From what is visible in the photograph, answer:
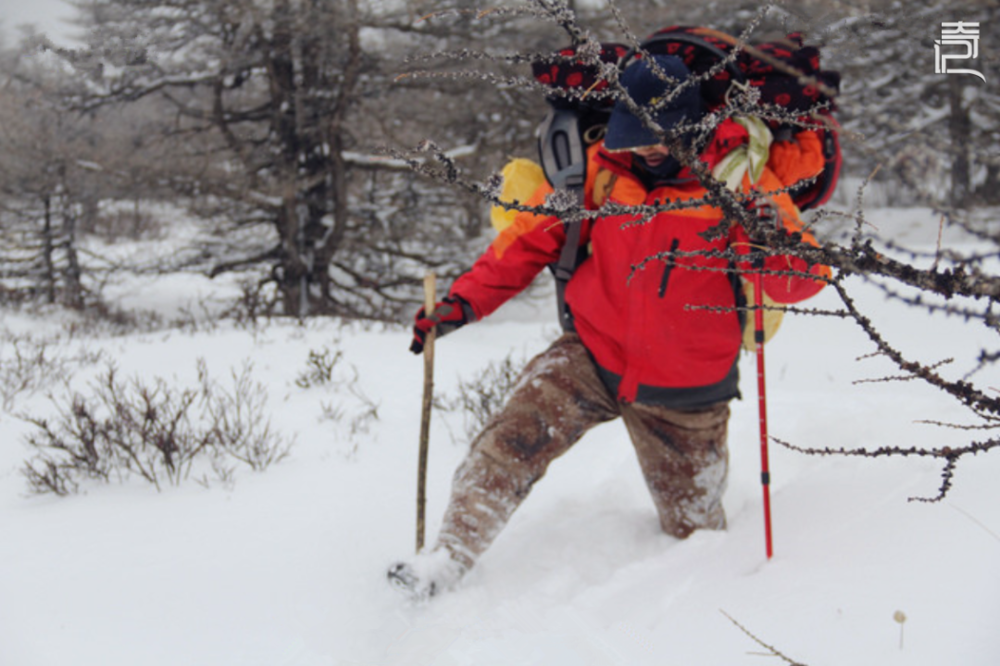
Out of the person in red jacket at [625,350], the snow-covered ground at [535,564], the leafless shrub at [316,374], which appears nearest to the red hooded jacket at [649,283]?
the person in red jacket at [625,350]

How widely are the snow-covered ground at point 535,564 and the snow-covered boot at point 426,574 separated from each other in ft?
0.20

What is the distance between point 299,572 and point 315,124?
9.29 m

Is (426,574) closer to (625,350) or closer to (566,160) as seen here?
(625,350)

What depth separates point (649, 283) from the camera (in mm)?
2393

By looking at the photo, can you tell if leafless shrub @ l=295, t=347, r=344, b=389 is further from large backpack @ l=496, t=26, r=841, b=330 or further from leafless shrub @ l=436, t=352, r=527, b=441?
large backpack @ l=496, t=26, r=841, b=330

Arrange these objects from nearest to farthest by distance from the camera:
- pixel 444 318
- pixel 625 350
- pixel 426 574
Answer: pixel 426 574 → pixel 625 350 → pixel 444 318

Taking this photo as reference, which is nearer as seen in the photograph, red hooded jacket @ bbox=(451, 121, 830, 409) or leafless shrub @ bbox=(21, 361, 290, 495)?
red hooded jacket @ bbox=(451, 121, 830, 409)

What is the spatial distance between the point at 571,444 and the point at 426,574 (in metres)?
0.72

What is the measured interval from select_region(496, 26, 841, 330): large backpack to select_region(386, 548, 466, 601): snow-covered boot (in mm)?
1158

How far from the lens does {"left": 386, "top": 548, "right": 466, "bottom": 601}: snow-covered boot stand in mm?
2248

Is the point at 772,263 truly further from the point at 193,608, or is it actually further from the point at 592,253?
the point at 193,608

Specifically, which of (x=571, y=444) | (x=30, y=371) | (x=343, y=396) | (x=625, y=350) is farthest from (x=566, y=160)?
(x=30, y=371)

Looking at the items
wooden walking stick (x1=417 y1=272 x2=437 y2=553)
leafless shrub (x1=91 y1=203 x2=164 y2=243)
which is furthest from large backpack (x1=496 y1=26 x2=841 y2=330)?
leafless shrub (x1=91 y1=203 x2=164 y2=243)

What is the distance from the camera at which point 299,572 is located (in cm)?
245
